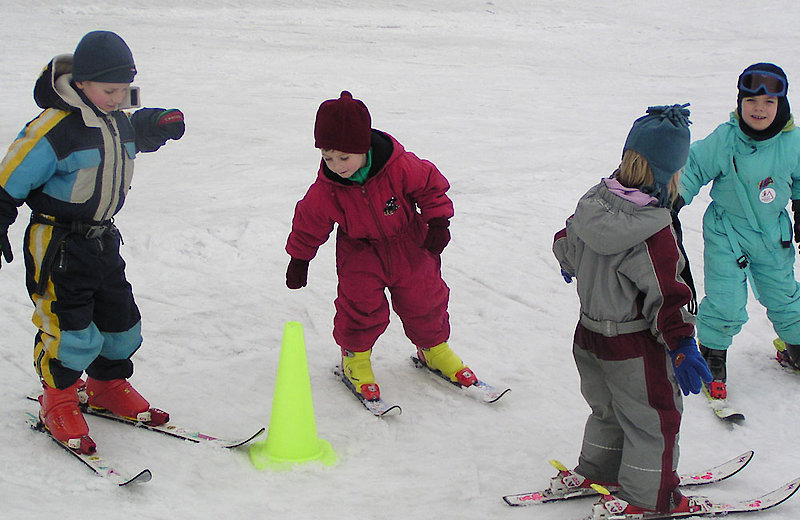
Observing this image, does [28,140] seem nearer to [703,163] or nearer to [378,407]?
[378,407]

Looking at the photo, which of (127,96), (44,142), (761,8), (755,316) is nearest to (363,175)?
(127,96)

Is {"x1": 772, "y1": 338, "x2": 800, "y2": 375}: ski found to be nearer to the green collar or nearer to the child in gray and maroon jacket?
the child in gray and maroon jacket

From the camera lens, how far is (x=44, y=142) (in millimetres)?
3420

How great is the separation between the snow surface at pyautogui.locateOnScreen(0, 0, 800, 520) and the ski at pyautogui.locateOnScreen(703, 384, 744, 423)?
59mm

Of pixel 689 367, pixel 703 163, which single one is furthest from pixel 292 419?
pixel 703 163

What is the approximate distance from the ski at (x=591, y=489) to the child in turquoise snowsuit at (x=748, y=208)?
785 mm

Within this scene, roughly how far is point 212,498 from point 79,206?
1.37 m

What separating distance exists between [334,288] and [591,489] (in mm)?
2995

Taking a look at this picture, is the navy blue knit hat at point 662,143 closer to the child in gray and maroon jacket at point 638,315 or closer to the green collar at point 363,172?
the child in gray and maroon jacket at point 638,315

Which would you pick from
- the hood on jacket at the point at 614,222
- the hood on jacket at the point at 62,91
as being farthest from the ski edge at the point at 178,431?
the hood on jacket at the point at 614,222

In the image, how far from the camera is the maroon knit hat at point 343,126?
12.4ft

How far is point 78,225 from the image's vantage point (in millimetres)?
3600

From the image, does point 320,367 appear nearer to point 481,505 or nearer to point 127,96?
point 481,505

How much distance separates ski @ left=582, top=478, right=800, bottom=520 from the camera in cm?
324
